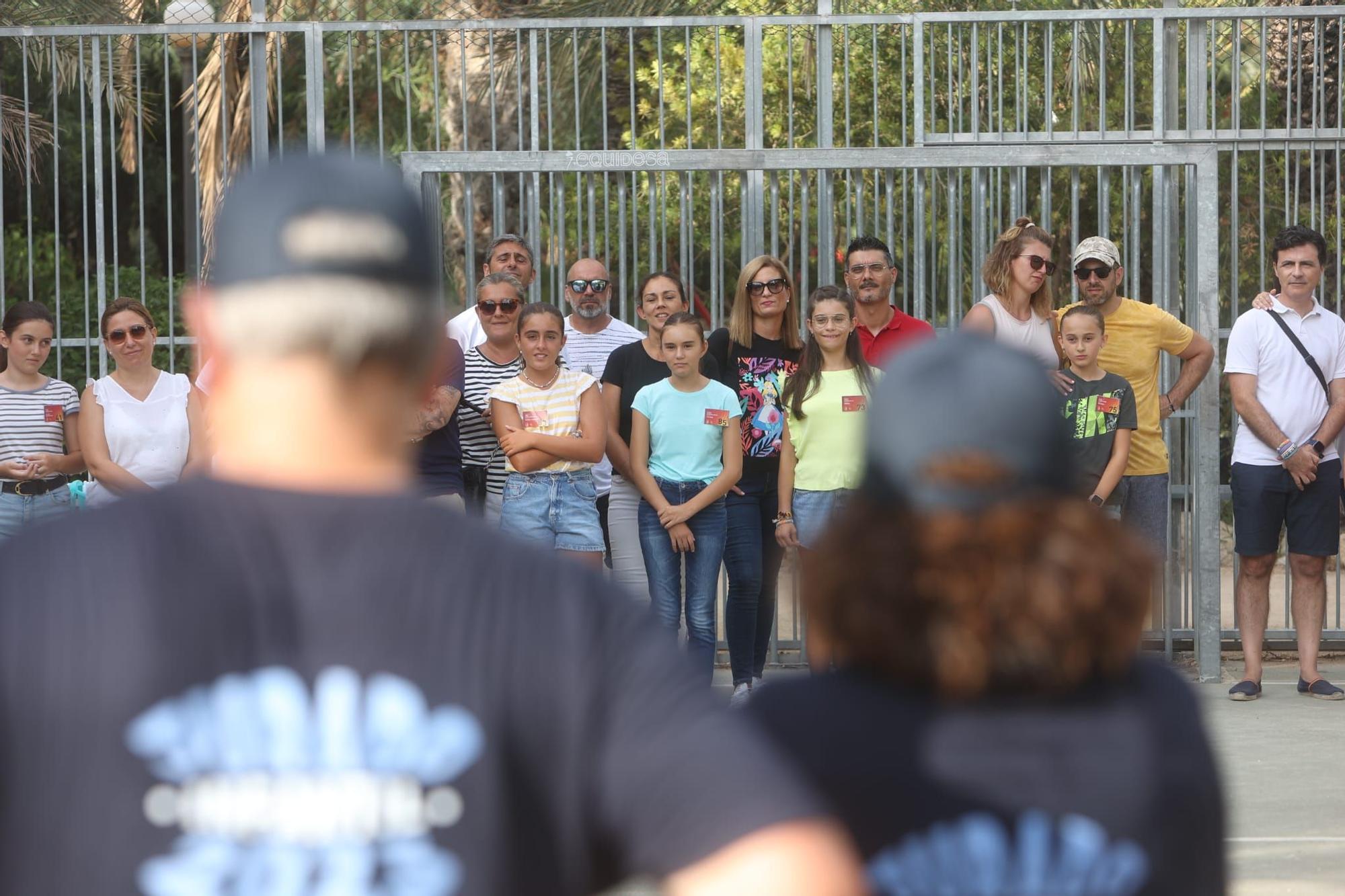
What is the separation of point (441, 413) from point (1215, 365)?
372 centimetres

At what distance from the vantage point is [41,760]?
128 cm

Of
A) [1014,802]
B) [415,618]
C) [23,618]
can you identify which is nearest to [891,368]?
[1014,802]

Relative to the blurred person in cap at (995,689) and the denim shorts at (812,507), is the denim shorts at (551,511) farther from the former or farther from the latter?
the blurred person in cap at (995,689)

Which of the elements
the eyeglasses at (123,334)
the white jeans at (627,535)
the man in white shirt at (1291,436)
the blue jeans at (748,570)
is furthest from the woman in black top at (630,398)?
the man in white shirt at (1291,436)

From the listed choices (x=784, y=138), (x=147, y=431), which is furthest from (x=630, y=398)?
(x=784, y=138)

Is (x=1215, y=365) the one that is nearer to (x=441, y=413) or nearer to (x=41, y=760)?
(x=441, y=413)

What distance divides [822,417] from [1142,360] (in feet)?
5.32

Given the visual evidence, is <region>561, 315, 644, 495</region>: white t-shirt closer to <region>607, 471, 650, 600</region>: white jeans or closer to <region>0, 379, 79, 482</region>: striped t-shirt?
<region>607, 471, 650, 600</region>: white jeans

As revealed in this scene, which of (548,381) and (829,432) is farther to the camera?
(829,432)

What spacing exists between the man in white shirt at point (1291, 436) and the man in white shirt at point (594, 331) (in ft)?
9.34

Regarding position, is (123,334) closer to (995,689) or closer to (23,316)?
(23,316)

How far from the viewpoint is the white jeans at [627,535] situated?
710cm

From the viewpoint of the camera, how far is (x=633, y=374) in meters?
7.18

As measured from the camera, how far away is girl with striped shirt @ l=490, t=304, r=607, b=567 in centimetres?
668
